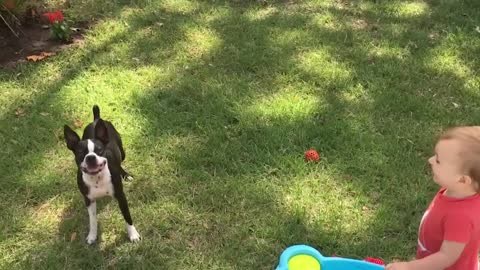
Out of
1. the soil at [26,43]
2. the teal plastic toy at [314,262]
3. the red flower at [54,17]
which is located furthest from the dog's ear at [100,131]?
the red flower at [54,17]

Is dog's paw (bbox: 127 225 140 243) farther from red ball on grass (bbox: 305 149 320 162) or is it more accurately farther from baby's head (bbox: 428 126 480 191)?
baby's head (bbox: 428 126 480 191)

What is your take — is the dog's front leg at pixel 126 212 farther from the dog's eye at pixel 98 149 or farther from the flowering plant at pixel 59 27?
the flowering plant at pixel 59 27

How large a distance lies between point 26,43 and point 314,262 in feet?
11.9

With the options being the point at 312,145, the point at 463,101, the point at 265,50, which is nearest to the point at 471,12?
the point at 463,101

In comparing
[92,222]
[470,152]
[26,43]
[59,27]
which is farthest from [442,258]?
[26,43]

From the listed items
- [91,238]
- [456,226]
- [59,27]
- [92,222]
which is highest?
[456,226]

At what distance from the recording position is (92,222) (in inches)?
134

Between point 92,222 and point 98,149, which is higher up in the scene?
point 98,149

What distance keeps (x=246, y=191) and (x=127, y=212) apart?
82cm

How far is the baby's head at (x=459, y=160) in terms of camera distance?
224cm

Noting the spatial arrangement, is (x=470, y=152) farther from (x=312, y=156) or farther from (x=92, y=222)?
(x=92, y=222)

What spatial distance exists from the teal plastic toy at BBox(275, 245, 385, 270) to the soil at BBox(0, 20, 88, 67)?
327 cm

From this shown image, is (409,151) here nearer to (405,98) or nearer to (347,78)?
(405,98)

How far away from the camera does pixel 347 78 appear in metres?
4.90
